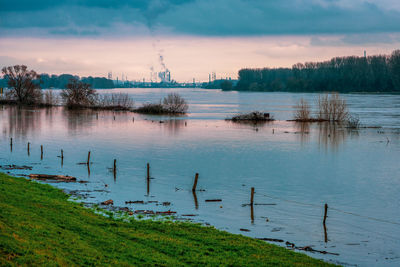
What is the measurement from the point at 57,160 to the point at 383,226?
3268cm

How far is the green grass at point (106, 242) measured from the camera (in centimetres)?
1347

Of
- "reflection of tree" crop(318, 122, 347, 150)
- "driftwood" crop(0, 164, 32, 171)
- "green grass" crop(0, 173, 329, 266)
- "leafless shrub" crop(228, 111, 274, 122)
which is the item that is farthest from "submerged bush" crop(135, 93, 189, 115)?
"green grass" crop(0, 173, 329, 266)

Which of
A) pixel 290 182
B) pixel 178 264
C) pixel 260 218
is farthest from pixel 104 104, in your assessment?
pixel 178 264

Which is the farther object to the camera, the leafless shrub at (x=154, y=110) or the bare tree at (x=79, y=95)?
the bare tree at (x=79, y=95)

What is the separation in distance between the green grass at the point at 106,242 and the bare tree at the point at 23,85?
125 m

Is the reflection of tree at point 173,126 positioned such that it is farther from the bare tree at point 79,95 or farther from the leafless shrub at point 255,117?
the bare tree at point 79,95

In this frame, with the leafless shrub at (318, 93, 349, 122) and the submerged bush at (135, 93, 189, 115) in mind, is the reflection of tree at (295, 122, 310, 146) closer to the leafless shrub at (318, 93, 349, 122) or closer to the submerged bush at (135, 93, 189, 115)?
the leafless shrub at (318, 93, 349, 122)

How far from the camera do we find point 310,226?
2459cm

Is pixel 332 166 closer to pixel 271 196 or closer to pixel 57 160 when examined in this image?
pixel 271 196

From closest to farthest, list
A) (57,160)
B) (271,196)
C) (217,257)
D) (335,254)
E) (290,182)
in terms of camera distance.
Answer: (217,257)
(335,254)
(271,196)
(290,182)
(57,160)

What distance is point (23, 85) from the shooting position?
139m

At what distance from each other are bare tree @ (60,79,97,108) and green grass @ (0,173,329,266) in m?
112

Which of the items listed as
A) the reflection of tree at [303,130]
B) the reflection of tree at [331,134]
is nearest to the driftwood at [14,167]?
the reflection of tree at [331,134]

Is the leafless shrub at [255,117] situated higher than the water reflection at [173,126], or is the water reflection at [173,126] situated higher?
the leafless shrub at [255,117]
